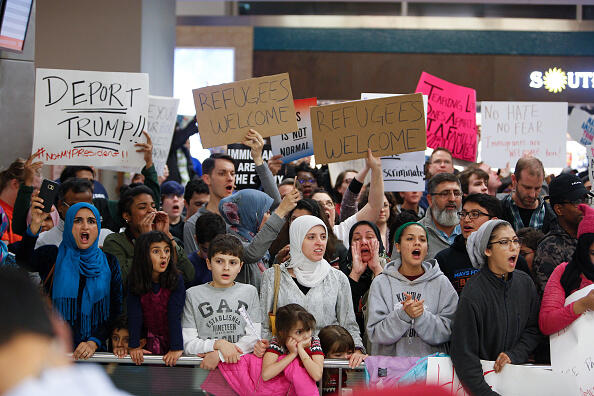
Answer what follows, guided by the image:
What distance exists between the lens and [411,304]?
4465 mm

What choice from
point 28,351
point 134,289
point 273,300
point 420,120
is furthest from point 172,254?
point 28,351

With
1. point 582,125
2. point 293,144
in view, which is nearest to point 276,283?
point 293,144

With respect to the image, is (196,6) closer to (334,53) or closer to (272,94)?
(334,53)

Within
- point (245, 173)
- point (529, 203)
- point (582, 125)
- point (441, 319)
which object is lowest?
Answer: point (441, 319)

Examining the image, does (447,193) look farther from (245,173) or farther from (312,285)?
(245,173)

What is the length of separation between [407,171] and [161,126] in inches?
91.4

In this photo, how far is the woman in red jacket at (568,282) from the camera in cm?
443

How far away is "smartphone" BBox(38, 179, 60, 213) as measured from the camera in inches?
203

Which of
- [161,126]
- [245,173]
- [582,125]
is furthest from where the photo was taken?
[582,125]

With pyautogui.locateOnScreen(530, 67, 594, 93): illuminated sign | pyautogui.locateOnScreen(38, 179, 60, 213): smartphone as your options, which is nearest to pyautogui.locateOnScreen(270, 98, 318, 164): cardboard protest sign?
pyautogui.locateOnScreen(38, 179, 60, 213): smartphone

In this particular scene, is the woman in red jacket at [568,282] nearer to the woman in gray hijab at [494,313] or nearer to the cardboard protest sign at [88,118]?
the woman in gray hijab at [494,313]

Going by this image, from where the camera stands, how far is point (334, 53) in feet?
52.6

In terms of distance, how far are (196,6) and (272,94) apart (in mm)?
11268

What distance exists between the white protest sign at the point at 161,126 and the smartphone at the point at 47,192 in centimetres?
232
